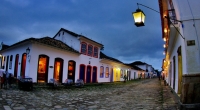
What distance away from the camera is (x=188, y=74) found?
18.2 feet

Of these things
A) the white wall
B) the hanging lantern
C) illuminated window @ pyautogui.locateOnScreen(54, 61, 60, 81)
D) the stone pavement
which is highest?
the white wall

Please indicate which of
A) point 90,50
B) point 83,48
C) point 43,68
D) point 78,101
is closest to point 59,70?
point 43,68

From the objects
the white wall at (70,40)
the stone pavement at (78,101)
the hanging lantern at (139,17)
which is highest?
the white wall at (70,40)

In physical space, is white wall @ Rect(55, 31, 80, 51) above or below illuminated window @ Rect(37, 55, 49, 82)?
above

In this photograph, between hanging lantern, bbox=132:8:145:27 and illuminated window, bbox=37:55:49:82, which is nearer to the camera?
hanging lantern, bbox=132:8:145:27

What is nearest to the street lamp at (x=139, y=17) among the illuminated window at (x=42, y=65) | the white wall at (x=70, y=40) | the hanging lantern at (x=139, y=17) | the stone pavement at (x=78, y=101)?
the hanging lantern at (x=139, y=17)

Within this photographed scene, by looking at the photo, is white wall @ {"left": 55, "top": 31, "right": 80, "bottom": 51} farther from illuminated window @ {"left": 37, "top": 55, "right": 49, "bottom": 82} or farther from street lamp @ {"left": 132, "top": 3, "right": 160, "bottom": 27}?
street lamp @ {"left": 132, "top": 3, "right": 160, "bottom": 27}

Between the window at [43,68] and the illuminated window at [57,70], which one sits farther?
the illuminated window at [57,70]

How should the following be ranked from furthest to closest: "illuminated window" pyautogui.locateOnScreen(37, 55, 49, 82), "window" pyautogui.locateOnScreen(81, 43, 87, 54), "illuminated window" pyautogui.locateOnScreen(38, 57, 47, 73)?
"window" pyautogui.locateOnScreen(81, 43, 87, 54), "illuminated window" pyautogui.locateOnScreen(38, 57, 47, 73), "illuminated window" pyautogui.locateOnScreen(37, 55, 49, 82)

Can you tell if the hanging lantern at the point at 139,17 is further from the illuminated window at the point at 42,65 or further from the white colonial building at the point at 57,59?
the illuminated window at the point at 42,65

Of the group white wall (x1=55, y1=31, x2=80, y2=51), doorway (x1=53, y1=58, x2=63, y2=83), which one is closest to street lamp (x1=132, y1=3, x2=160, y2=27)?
doorway (x1=53, y1=58, x2=63, y2=83)

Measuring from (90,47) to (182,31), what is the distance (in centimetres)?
1545

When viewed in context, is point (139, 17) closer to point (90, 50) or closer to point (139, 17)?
point (139, 17)

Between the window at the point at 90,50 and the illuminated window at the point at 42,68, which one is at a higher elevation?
the window at the point at 90,50
